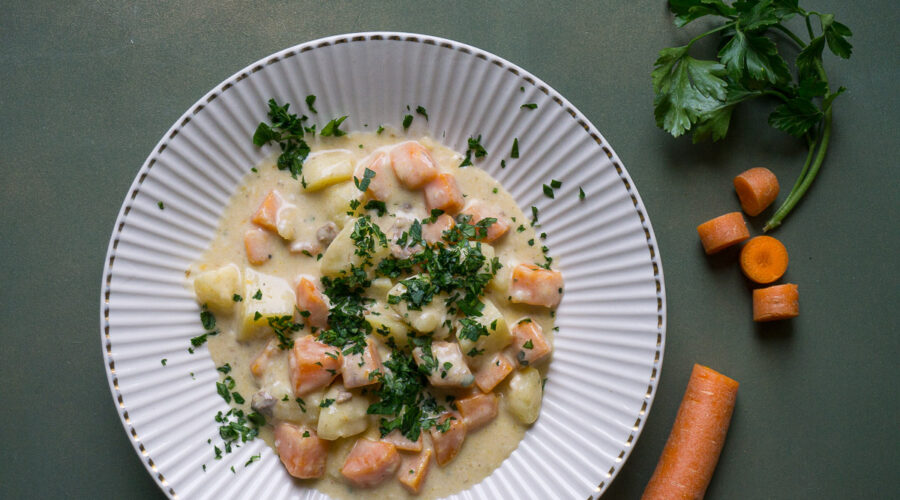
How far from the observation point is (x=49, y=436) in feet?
12.8

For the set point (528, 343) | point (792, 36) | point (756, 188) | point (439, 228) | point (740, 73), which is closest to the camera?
point (528, 343)

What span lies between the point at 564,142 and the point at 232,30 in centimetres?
237

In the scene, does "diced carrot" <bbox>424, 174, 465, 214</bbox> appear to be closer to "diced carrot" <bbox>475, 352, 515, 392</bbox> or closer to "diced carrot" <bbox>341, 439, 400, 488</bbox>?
"diced carrot" <bbox>475, 352, 515, 392</bbox>

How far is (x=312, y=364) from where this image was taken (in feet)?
11.3

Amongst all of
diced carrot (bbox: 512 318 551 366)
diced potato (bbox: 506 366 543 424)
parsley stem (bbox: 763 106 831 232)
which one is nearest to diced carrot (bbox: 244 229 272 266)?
diced carrot (bbox: 512 318 551 366)

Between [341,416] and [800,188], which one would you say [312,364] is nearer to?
[341,416]

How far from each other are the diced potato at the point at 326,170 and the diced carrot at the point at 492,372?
145cm

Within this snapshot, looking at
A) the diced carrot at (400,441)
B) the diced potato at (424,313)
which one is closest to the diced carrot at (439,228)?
the diced potato at (424,313)

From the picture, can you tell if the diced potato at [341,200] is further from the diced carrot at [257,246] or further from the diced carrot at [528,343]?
the diced carrot at [528,343]

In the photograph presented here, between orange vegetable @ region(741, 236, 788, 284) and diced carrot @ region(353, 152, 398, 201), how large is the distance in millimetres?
2386

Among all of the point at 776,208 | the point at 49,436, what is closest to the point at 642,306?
the point at 776,208

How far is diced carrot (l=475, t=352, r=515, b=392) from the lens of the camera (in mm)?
3580

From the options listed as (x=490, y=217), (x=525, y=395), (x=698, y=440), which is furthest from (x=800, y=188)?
(x=525, y=395)

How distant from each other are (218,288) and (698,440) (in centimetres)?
316
